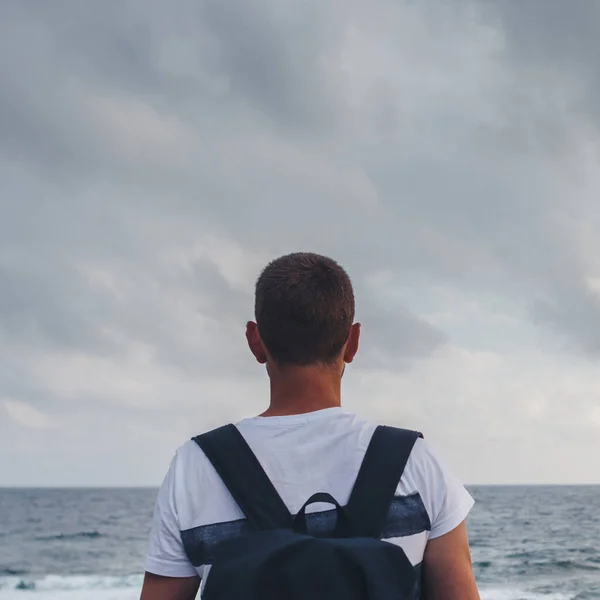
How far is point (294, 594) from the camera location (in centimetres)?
182

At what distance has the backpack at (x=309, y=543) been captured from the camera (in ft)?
5.98

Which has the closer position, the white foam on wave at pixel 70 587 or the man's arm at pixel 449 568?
the man's arm at pixel 449 568

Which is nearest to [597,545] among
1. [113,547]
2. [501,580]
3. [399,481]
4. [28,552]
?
[501,580]

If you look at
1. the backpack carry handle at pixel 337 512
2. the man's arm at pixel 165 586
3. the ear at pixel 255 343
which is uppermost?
the ear at pixel 255 343

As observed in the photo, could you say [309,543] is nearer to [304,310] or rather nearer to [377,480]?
[377,480]

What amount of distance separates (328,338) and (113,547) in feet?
122

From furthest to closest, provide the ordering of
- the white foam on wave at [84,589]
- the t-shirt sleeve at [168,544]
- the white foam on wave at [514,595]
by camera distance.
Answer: the white foam on wave at [84,589] → the white foam on wave at [514,595] → the t-shirt sleeve at [168,544]

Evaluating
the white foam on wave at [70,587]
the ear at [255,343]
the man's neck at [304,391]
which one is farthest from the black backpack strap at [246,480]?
the white foam on wave at [70,587]

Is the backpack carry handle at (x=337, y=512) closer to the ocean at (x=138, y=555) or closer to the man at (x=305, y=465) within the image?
the man at (x=305, y=465)

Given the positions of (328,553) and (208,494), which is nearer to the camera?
(328,553)

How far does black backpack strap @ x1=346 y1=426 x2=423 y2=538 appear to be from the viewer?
76.4 inches

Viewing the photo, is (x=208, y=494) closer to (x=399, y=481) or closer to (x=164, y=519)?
(x=164, y=519)

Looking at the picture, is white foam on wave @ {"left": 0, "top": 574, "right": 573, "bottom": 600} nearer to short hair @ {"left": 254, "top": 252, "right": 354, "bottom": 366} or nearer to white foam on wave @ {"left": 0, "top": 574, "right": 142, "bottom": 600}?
white foam on wave @ {"left": 0, "top": 574, "right": 142, "bottom": 600}

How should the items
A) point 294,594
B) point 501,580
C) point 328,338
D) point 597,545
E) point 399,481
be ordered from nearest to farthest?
1. point 294,594
2. point 399,481
3. point 328,338
4. point 501,580
5. point 597,545
